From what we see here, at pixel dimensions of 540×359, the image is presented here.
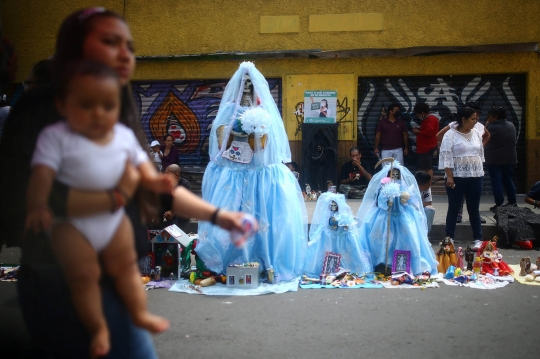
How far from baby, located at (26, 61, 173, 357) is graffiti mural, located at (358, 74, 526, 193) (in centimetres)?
1156

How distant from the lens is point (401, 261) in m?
6.28

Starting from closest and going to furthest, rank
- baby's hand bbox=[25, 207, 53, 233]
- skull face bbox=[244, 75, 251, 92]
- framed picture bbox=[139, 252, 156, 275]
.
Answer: baby's hand bbox=[25, 207, 53, 233], skull face bbox=[244, 75, 251, 92], framed picture bbox=[139, 252, 156, 275]

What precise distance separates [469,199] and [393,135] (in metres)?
4.56

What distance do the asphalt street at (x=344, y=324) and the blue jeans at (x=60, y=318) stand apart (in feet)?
6.15

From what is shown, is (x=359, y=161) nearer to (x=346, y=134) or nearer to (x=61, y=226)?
(x=346, y=134)

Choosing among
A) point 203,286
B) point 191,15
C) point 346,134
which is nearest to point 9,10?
point 191,15

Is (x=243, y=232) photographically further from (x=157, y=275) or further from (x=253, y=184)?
(x=157, y=275)

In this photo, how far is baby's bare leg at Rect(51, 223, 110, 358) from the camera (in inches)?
62.9

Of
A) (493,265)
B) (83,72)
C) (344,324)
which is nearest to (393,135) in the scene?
(493,265)

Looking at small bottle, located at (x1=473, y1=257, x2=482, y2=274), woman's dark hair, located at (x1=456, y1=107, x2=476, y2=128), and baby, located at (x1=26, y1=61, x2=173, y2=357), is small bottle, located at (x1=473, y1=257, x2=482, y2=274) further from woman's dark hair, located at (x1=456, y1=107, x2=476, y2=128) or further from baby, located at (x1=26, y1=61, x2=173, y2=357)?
baby, located at (x1=26, y1=61, x2=173, y2=357)

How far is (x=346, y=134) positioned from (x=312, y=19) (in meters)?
2.56

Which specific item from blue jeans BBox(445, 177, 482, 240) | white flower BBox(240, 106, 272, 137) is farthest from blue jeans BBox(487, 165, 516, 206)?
white flower BBox(240, 106, 272, 137)

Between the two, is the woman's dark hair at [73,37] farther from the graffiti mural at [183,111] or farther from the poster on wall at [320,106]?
the graffiti mural at [183,111]

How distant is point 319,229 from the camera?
6.57m
